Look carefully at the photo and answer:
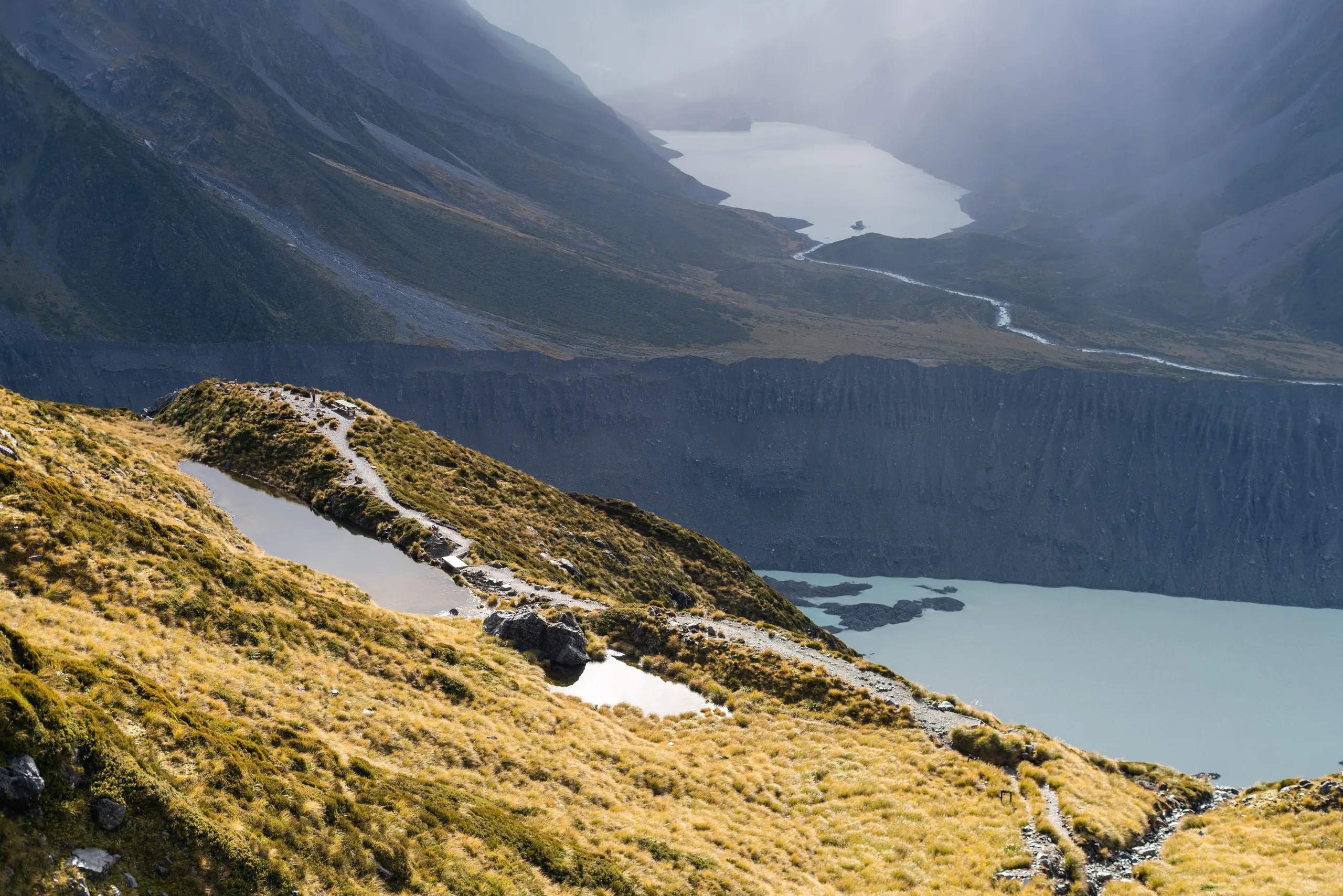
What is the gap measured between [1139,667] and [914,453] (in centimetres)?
4272

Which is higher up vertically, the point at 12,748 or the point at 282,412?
the point at 282,412

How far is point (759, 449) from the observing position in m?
130

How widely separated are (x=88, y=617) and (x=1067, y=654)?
112830mm

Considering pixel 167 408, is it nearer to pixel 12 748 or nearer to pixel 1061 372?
pixel 12 748

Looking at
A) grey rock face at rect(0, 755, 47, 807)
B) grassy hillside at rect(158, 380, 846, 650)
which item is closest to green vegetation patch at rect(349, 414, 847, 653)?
grassy hillside at rect(158, 380, 846, 650)

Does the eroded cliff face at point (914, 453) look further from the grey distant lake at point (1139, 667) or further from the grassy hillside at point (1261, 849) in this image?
the grassy hillside at point (1261, 849)

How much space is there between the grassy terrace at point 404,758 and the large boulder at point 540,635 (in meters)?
1.00

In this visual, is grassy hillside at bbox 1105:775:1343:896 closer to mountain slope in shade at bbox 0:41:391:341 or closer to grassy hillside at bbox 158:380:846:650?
grassy hillside at bbox 158:380:846:650

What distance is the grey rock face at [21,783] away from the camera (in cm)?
961

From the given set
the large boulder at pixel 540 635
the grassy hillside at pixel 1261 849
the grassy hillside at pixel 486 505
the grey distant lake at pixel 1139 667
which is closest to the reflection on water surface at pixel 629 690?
the large boulder at pixel 540 635

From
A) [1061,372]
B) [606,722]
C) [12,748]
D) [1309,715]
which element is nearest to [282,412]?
[606,722]

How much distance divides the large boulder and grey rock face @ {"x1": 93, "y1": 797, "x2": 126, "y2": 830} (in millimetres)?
16169

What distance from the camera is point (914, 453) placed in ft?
437

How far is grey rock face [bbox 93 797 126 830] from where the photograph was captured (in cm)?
1039
